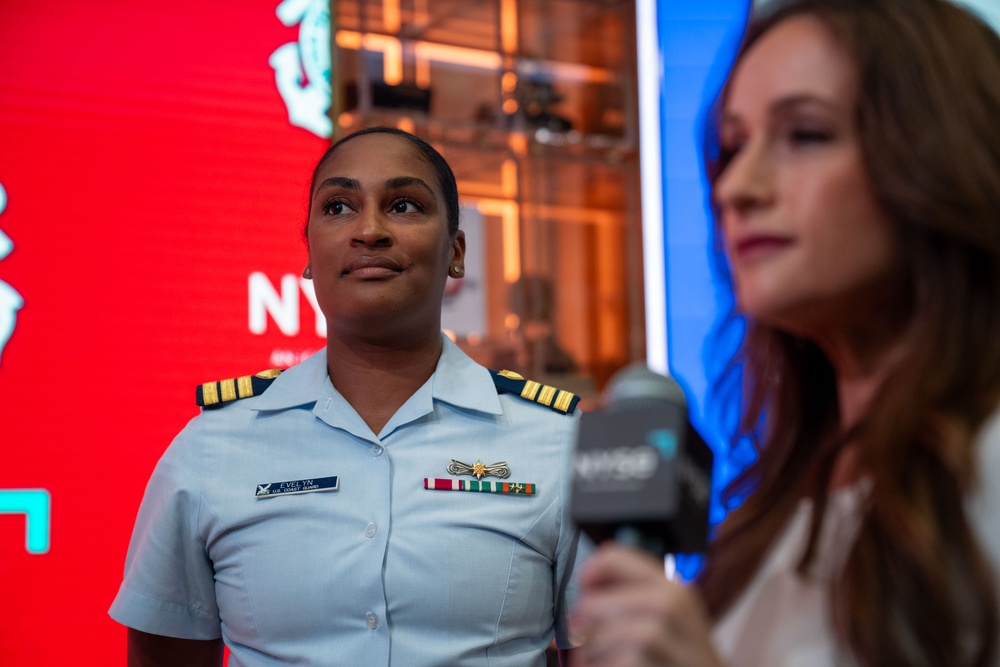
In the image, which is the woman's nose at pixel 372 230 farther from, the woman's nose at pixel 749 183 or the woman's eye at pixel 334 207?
the woman's nose at pixel 749 183

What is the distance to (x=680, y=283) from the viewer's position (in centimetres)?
416

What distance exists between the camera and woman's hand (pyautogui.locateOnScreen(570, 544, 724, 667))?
0.58 meters

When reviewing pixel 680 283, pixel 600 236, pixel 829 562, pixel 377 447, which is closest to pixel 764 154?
pixel 829 562

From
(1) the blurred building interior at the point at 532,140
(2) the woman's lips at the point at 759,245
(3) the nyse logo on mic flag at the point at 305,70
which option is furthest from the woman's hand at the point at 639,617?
(1) the blurred building interior at the point at 532,140

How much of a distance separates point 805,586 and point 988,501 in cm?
15

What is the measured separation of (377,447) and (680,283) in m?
2.84

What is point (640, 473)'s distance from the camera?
616 millimetres

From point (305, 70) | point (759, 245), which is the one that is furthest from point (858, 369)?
point (305, 70)

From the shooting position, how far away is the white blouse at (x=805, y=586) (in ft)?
2.05

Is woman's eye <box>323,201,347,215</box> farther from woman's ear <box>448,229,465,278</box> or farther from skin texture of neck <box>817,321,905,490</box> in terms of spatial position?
skin texture of neck <box>817,321,905,490</box>

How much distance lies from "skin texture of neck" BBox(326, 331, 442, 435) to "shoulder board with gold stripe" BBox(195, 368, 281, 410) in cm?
13

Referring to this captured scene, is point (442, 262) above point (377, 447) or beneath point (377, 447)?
above

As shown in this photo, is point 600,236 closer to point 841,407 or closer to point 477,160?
point 477,160

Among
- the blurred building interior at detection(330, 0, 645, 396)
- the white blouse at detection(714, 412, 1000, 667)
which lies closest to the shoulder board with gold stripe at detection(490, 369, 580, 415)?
the white blouse at detection(714, 412, 1000, 667)
